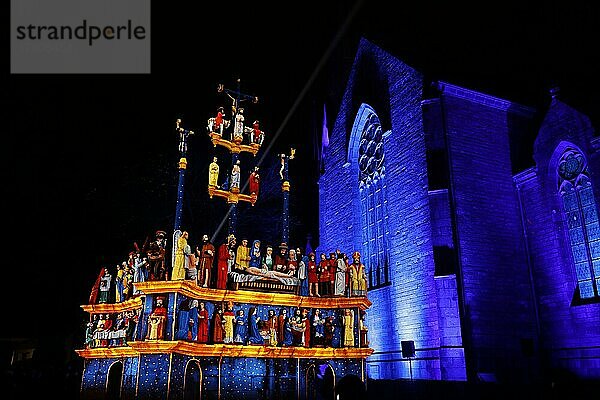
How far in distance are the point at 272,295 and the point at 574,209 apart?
10875 mm

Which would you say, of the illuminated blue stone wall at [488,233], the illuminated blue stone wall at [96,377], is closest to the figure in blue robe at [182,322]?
the illuminated blue stone wall at [96,377]

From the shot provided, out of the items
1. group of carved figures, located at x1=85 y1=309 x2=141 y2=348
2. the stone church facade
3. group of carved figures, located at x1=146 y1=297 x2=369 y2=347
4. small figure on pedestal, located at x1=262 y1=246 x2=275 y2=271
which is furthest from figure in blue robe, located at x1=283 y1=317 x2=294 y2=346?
group of carved figures, located at x1=85 y1=309 x2=141 y2=348

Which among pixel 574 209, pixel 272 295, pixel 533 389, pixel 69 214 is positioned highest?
pixel 69 214

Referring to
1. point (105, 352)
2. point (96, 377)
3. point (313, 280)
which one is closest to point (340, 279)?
point (313, 280)

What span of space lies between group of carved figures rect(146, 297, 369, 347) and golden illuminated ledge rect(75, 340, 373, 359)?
0.26 metres

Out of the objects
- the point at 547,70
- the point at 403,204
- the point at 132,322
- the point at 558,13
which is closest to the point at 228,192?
the point at 132,322

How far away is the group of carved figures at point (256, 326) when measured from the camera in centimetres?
1359

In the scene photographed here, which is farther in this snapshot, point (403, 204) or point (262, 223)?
point (262, 223)

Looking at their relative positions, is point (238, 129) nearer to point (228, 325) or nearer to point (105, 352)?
point (228, 325)

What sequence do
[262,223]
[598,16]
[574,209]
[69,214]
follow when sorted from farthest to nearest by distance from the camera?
[262,223], [69,214], [598,16], [574,209]

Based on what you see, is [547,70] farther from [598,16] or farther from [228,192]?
[228,192]

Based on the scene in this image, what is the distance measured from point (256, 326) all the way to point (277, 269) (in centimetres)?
196

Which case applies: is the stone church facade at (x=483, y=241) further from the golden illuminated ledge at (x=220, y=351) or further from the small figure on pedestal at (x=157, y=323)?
the small figure on pedestal at (x=157, y=323)

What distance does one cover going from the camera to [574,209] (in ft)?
54.4
